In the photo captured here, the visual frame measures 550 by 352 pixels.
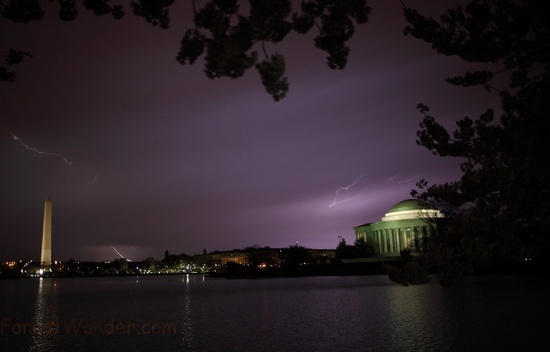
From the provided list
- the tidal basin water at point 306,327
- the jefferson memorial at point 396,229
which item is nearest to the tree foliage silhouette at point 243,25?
the tidal basin water at point 306,327

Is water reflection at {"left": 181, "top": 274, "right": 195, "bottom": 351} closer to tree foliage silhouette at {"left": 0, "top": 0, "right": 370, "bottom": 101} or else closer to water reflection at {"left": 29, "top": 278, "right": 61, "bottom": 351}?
water reflection at {"left": 29, "top": 278, "right": 61, "bottom": 351}

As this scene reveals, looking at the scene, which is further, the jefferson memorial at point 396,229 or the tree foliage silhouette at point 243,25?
the jefferson memorial at point 396,229

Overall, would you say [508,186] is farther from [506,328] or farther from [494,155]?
[506,328]

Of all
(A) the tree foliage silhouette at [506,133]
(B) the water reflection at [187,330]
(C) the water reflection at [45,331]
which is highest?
(A) the tree foliage silhouette at [506,133]

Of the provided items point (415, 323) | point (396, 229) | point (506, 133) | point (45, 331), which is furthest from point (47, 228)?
point (506, 133)

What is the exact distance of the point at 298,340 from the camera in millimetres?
17500

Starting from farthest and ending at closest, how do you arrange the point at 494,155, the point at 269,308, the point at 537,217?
the point at 269,308 → the point at 494,155 → the point at 537,217

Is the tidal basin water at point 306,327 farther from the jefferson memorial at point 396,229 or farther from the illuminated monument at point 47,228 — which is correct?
the illuminated monument at point 47,228

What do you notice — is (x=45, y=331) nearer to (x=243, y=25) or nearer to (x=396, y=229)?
(x=243, y=25)

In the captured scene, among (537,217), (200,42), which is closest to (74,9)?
(200,42)

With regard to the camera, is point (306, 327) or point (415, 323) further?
point (306, 327)

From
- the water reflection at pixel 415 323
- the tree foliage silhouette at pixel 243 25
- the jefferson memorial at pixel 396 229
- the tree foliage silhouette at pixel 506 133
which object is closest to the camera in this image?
the tree foliage silhouette at pixel 243 25

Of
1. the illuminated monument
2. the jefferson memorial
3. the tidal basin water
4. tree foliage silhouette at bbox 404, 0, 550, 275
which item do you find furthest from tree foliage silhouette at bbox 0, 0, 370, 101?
the illuminated monument

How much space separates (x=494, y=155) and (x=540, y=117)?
3871 millimetres
